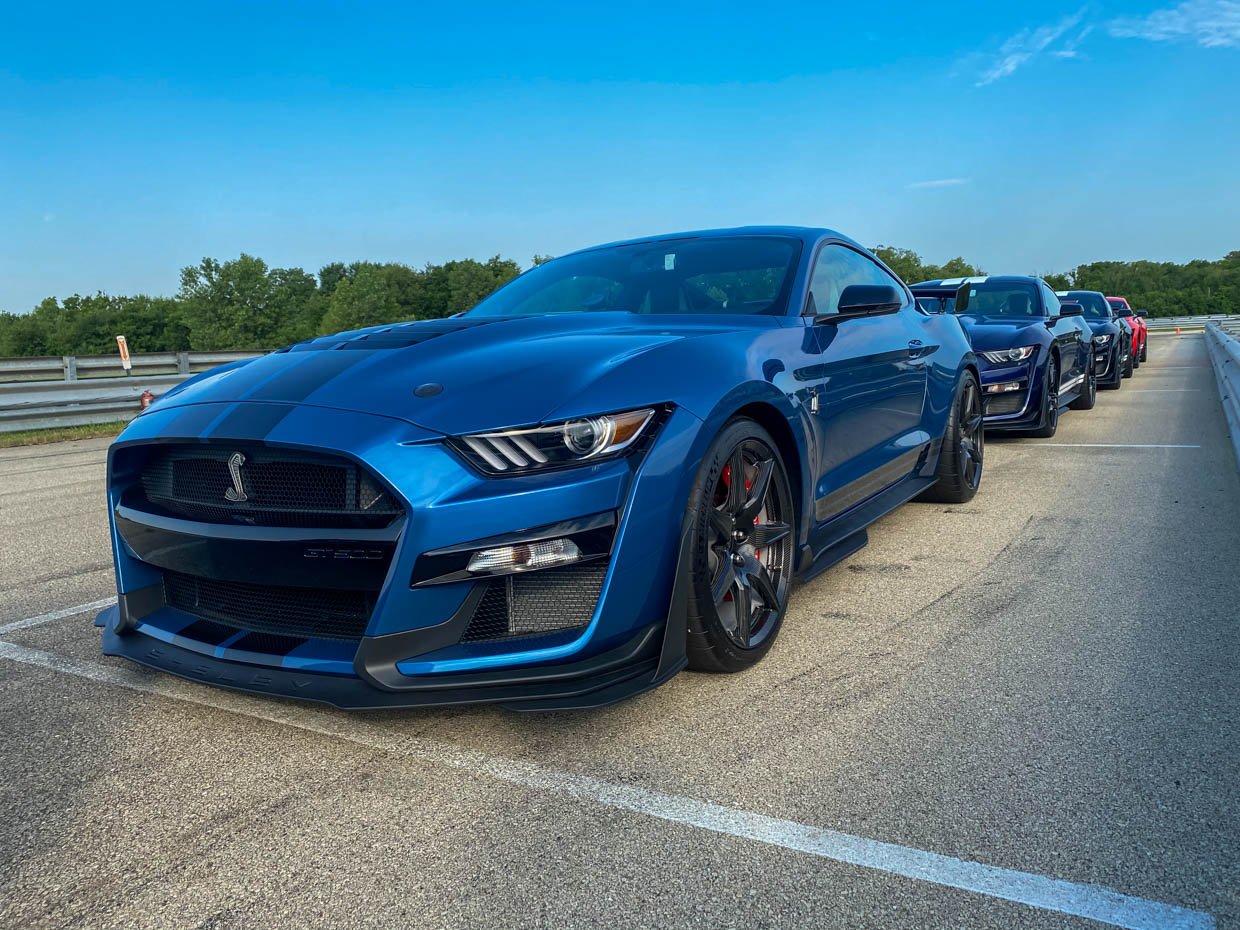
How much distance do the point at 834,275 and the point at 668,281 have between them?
0.79 m

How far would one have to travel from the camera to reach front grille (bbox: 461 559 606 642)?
7.54 ft

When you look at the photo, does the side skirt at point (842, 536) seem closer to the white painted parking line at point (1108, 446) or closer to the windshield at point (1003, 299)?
the white painted parking line at point (1108, 446)

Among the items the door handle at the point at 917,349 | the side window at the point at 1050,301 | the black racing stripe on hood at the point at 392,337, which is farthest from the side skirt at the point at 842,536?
the side window at the point at 1050,301

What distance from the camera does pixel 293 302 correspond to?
9425 cm

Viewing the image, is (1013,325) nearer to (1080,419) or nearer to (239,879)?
(1080,419)

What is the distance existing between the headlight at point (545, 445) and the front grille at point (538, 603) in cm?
26

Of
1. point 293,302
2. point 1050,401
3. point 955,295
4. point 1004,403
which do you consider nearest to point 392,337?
point 955,295

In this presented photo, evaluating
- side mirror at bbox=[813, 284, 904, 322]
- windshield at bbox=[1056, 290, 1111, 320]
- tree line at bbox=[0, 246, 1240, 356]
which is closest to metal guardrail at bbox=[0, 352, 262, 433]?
side mirror at bbox=[813, 284, 904, 322]

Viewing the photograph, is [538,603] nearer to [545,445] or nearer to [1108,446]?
[545,445]

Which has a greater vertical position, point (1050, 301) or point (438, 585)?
point (1050, 301)

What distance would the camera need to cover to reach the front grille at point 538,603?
230 centimetres

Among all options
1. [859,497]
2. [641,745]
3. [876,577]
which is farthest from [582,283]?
[641,745]

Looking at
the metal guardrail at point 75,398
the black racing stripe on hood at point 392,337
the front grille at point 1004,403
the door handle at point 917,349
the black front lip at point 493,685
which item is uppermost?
the black racing stripe on hood at point 392,337

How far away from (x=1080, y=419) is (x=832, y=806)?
965cm
